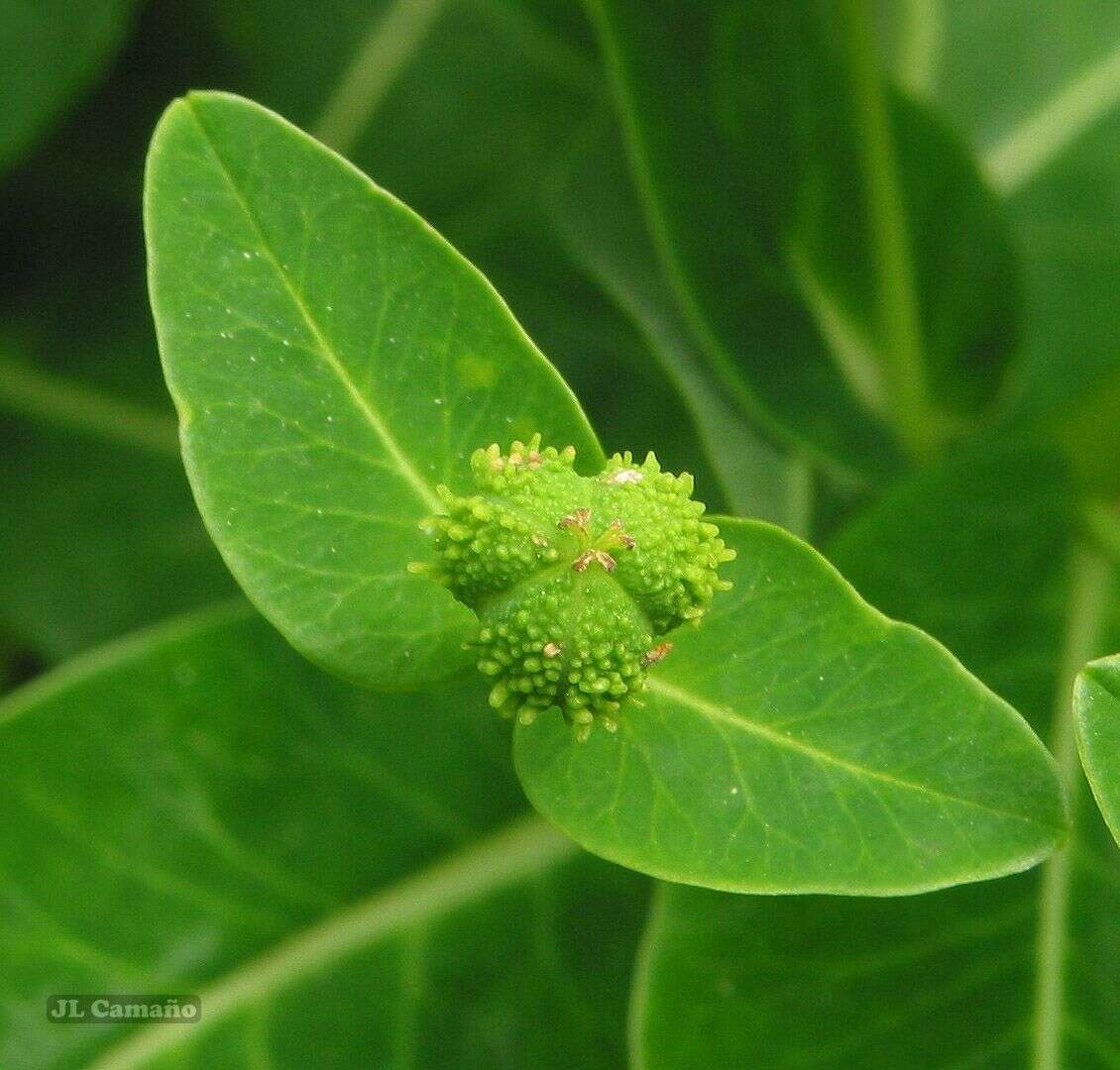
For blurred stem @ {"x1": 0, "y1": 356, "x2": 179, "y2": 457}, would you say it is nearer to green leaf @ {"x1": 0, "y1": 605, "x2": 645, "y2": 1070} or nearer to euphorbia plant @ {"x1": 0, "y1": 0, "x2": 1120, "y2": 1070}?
euphorbia plant @ {"x1": 0, "y1": 0, "x2": 1120, "y2": 1070}

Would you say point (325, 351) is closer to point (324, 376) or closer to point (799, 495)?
point (324, 376)

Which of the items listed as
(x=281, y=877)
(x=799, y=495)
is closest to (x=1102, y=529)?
(x=799, y=495)

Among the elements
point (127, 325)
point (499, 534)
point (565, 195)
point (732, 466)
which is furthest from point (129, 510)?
point (499, 534)

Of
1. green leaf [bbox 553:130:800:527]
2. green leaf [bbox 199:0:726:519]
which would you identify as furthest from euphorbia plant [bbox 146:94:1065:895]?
green leaf [bbox 199:0:726:519]

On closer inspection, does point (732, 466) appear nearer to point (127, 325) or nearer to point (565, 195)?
point (565, 195)

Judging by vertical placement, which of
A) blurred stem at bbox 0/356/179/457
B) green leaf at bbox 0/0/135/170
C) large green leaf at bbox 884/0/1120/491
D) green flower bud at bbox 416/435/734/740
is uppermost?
large green leaf at bbox 884/0/1120/491

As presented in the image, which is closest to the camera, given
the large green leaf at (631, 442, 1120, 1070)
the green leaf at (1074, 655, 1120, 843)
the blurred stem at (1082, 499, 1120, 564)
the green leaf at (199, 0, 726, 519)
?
the green leaf at (1074, 655, 1120, 843)
